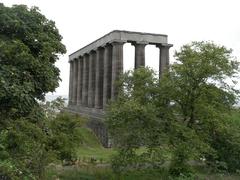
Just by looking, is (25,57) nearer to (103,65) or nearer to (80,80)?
(103,65)

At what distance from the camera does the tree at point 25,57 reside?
23.6m

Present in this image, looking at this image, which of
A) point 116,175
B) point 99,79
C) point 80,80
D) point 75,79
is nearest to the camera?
point 116,175

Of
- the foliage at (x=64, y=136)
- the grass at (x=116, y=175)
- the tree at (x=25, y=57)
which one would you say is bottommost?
the grass at (x=116, y=175)

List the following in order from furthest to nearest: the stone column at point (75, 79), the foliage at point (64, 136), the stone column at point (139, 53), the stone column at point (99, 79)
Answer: the stone column at point (75, 79) < the stone column at point (99, 79) < the stone column at point (139, 53) < the foliage at point (64, 136)

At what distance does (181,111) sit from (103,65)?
39.9m

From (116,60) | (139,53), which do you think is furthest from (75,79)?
(116,60)

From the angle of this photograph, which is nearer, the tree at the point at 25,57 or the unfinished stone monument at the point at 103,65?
the tree at the point at 25,57

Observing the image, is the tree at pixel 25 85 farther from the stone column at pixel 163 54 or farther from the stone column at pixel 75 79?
the stone column at pixel 75 79

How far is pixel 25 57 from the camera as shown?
25.0 m

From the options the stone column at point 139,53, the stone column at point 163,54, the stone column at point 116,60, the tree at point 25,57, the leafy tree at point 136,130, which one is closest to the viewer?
the tree at point 25,57

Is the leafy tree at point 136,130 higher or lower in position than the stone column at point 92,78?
lower

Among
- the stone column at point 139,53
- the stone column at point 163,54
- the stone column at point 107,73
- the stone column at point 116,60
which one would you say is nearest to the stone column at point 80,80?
A: the stone column at point 107,73

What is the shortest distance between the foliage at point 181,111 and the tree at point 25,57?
6476 millimetres

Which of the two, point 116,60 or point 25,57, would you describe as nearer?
point 25,57
